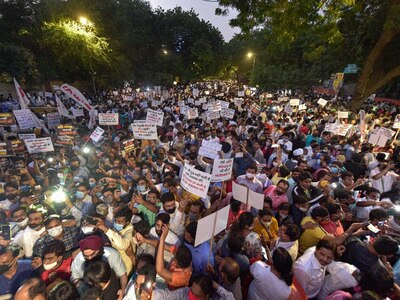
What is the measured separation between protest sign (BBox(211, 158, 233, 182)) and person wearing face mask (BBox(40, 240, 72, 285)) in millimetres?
2720

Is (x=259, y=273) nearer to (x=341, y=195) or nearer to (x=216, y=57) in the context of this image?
(x=341, y=195)

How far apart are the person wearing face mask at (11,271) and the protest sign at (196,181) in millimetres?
2392

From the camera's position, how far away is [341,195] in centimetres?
466

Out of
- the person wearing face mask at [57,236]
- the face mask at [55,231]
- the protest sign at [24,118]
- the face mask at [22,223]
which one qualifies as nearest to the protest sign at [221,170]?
the person wearing face mask at [57,236]

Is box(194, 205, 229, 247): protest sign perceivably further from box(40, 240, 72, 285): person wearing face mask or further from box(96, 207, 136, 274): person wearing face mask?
box(40, 240, 72, 285): person wearing face mask

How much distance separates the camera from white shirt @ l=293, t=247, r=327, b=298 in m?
2.88

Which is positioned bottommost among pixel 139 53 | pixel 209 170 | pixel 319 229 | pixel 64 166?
pixel 64 166

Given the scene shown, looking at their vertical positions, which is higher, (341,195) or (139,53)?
(139,53)

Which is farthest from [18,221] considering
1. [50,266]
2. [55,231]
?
[50,266]

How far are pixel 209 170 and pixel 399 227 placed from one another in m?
3.92

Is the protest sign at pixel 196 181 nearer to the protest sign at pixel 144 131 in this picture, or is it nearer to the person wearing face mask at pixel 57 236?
the person wearing face mask at pixel 57 236

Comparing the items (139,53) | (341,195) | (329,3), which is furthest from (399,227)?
(139,53)

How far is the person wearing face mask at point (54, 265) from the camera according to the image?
3021 millimetres

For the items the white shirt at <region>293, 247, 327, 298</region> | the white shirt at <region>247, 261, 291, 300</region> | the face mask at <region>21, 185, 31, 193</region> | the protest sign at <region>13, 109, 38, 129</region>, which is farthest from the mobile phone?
the protest sign at <region>13, 109, 38, 129</region>
